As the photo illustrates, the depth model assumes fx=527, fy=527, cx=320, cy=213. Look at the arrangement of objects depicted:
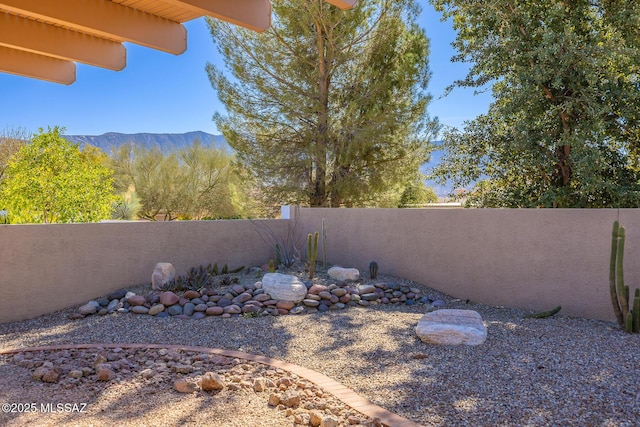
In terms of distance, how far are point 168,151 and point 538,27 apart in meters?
15.1

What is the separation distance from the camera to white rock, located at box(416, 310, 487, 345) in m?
4.55

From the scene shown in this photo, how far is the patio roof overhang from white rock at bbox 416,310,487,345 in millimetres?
2817

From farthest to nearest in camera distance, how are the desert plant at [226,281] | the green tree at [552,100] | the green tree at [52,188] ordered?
the green tree at [52,188]
the green tree at [552,100]
the desert plant at [226,281]

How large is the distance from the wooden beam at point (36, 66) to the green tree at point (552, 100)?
615 centimetres

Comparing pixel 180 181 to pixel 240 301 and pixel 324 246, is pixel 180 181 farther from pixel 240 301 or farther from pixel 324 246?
pixel 240 301

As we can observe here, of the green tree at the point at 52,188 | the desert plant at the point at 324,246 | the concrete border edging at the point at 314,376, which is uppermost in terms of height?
the green tree at the point at 52,188

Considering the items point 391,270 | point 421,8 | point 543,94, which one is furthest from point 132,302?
point 421,8

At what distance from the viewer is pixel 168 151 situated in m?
20.2

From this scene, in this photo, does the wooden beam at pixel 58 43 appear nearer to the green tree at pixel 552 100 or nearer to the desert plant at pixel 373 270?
the desert plant at pixel 373 270

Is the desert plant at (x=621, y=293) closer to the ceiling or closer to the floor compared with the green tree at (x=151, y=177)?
closer to the floor

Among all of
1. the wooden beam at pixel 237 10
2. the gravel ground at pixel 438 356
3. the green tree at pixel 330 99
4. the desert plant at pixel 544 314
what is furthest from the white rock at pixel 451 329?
the green tree at pixel 330 99

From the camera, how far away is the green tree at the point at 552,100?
757 centimetres

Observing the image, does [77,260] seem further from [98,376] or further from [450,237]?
[450,237]

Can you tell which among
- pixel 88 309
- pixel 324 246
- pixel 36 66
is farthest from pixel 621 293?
pixel 36 66
